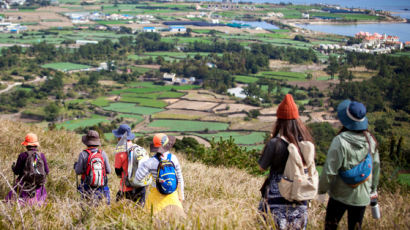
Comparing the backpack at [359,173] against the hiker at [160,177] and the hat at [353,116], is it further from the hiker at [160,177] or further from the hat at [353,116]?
the hiker at [160,177]

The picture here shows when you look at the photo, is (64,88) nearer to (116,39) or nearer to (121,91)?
(121,91)

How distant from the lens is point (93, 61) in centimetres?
6481

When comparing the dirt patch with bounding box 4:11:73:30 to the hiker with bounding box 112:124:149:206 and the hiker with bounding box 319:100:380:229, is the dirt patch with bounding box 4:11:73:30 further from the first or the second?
the hiker with bounding box 319:100:380:229

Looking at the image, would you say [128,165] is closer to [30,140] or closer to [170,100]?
[30,140]

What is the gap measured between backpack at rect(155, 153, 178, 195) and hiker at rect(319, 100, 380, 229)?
1.38 meters

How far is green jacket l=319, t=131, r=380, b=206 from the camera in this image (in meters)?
3.38

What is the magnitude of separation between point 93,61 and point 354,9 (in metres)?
54.1

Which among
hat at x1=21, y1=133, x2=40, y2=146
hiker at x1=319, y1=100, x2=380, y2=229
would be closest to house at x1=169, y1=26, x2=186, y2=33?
hat at x1=21, y1=133, x2=40, y2=146

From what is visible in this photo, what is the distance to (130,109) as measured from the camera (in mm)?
40344

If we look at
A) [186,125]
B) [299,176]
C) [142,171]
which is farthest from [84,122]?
[299,176]

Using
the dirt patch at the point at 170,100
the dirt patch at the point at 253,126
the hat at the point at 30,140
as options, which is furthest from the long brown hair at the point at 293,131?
the dirt patch at the point at 170,100

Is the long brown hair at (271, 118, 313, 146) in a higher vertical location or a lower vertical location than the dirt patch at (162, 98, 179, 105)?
higher

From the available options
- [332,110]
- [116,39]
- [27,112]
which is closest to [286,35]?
[116,39]

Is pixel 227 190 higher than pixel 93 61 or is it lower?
higher
